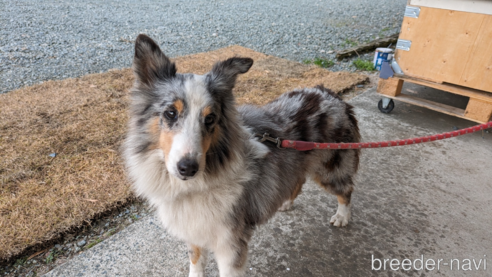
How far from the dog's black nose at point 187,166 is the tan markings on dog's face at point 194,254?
2.87ft

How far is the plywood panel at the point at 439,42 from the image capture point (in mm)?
4039

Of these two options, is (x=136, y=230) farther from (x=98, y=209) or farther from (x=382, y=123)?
(x=382, y=123)

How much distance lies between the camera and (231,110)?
6.72 feet

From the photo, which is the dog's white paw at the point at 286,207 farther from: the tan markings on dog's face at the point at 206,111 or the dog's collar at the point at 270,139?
the tan markings on dog's face at the point at 206,111

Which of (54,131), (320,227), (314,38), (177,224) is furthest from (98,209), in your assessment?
(314,38)

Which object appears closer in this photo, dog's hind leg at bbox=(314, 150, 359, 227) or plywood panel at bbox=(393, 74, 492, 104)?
dog's hind leg at bbox=(314, 150, 359, 227)

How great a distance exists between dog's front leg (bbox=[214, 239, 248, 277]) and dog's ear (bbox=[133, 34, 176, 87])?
46.5 inches

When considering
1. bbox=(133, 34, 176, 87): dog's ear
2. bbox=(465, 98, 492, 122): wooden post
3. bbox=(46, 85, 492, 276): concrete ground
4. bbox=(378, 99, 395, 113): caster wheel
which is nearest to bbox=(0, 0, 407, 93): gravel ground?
bbox=(378, 99, 395, 113): caster wheel

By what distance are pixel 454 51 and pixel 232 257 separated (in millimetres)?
4134

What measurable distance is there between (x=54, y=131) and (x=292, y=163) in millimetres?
3221

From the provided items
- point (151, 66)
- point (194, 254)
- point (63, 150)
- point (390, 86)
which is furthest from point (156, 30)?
point (194, 254)

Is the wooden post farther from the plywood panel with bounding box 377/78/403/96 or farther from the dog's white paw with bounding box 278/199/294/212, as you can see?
the dog's white paw with bounding box 278/199/294/212

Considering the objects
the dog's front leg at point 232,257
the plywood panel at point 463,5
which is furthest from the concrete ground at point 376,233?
the plywood panel at point 463,5

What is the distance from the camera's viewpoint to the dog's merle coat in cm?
180
